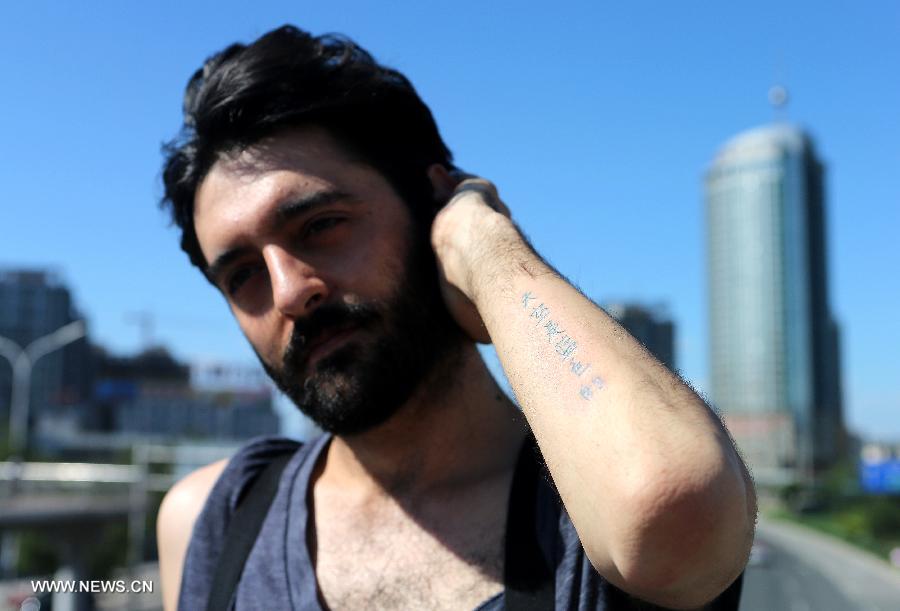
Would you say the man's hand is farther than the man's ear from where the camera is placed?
No

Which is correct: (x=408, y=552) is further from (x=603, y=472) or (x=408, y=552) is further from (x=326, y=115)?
(x=326, y=115)

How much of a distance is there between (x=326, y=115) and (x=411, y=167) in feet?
0.72

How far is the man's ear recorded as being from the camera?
181 centimetres

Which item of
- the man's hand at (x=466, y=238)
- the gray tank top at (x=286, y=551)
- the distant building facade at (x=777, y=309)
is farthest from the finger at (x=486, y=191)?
the distant building facade at (x=777, y=309)

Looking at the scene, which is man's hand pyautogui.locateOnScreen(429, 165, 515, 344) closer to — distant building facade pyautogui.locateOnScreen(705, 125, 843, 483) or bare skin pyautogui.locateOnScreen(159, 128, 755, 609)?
bare skin pyautogui.locateOnScreen(159, 128, 755, 609)

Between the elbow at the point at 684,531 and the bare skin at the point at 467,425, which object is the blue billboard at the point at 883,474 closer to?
the bare skin at the point at 467,425

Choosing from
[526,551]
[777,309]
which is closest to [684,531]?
[526,551]

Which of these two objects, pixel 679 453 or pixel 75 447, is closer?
pixel 679 453

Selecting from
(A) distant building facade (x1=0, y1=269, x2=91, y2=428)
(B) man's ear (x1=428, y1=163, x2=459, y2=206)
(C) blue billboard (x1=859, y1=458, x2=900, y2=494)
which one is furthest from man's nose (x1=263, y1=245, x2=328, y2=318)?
(A) distant building facade (x1=0, y1=269, x2=91, y2=428)

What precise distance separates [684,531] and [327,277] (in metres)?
0.85

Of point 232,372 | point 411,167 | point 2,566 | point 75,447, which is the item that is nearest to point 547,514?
point 411,167

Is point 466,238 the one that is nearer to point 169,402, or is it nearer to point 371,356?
point 371,356

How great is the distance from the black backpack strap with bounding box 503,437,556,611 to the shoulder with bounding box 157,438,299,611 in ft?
2.18

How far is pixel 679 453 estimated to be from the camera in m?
1.00
